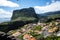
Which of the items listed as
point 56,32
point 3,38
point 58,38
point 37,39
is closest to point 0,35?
point 3,38

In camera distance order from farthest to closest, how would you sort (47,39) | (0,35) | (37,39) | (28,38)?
(28,38) < (37,39) < (47,39) < (0,35)

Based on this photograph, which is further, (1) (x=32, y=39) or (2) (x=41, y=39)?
(1) (x=32, y=39)

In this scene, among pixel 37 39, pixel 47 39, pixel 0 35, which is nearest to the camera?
pixel 0 35

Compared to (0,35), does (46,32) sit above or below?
below

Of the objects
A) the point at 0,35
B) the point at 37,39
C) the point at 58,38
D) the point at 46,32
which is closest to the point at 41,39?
the point at 37,39

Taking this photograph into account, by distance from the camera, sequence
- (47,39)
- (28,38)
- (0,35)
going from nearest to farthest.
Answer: (0,35) < (47,39) < (28,38)

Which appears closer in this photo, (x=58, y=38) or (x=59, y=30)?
(x=58, y=38)

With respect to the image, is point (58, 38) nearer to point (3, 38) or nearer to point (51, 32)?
point (51, 32)

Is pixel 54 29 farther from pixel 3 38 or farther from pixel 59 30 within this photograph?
pixel 3 38

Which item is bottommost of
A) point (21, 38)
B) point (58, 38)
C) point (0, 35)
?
point (21, 38)
